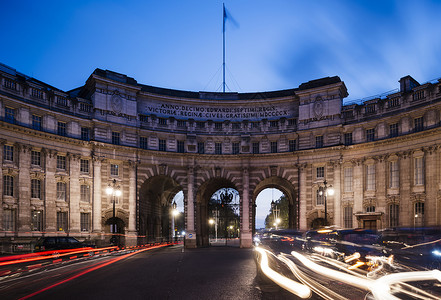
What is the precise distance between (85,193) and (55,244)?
44.2 ft

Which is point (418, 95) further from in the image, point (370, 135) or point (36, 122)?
point (36, 122)

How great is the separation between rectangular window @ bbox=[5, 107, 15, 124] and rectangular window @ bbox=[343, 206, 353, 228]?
34442 mm

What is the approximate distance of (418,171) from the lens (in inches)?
1539

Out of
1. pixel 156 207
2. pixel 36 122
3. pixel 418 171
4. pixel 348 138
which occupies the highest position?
pixel 36 122

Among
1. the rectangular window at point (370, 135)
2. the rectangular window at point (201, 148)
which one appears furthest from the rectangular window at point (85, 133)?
the rectangular window at point (370, 135)

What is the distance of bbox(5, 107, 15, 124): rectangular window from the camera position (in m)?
37.6

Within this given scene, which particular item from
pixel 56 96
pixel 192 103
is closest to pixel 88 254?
pixel 56 96

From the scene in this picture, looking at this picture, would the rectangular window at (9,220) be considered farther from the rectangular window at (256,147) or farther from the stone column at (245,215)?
the rectangular window at (256,147)

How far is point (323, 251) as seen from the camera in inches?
1030

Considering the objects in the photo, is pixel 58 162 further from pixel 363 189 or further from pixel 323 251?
pixel 363 189

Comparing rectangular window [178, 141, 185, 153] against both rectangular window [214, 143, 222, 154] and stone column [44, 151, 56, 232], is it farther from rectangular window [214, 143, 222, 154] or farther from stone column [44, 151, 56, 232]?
stone column [44, 151, 56, 232]

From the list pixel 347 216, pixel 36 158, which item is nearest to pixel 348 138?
pixel 347 216

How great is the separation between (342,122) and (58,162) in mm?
30687

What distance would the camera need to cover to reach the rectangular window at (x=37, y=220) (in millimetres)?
38750
